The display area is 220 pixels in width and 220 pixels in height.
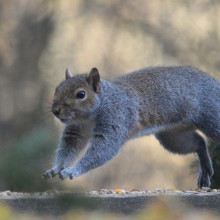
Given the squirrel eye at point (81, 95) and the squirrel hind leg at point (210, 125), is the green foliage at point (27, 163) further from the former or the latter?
the squirrel hind leg at point (210, 125)

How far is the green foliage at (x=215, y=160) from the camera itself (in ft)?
14.7

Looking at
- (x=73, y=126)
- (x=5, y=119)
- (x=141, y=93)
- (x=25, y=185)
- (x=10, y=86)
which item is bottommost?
(x=25, y=185)

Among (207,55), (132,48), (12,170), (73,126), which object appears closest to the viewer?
(12,170)

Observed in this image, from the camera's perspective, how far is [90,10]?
8.85 meters

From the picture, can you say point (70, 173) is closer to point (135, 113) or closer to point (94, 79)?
point (94, 79)

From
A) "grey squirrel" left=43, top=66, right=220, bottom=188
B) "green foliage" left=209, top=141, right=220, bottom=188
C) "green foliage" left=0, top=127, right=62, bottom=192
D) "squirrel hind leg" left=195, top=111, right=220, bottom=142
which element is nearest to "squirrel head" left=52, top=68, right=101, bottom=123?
"grey squirrel" left=43, top=66, right=220, bottom=188

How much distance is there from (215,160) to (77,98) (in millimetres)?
1504

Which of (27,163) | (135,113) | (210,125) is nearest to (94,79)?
(135,113)

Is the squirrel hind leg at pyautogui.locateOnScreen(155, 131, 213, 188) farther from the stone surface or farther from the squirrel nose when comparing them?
the stone surface

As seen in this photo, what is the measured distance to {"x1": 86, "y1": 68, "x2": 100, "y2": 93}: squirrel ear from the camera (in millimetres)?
3883

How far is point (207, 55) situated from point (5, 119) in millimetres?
3082

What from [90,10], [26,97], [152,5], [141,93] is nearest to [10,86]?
[26,97]

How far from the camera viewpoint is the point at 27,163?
112 cm

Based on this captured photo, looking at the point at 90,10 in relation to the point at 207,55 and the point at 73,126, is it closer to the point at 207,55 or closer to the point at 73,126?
the point at 207,55
